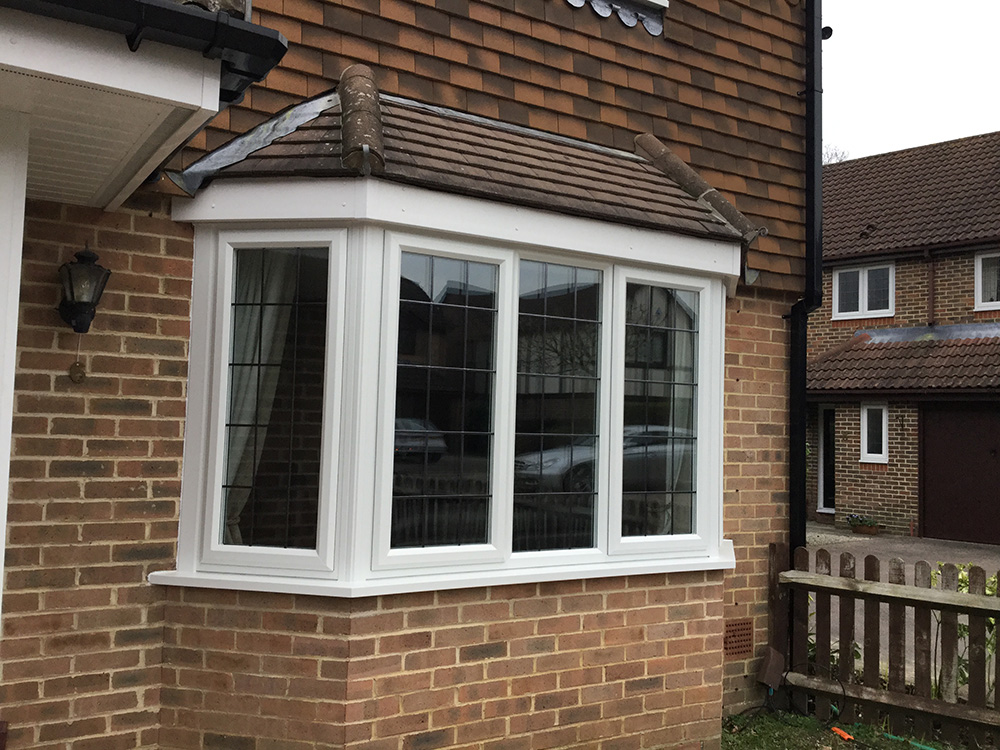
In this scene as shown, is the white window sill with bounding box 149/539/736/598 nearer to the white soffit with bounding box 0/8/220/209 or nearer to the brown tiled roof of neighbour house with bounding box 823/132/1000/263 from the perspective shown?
the white soffit with bounding box 0/8/220/209

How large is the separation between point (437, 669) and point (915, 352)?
50.1ft

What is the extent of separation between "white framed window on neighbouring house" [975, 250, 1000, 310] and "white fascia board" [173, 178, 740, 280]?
47.4ft

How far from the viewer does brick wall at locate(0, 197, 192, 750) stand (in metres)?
3.76

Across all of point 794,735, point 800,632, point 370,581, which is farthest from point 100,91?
point 800,632

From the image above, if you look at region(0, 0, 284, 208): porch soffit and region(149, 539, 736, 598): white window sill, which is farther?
region(149, 539, 736, 598): white window sill

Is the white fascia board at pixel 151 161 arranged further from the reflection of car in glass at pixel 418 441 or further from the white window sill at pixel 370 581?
the white window sill at pixel 370 581

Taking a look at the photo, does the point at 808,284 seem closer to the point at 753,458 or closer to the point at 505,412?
the point at 753,458

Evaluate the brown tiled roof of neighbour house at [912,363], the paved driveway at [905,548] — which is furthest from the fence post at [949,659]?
the brown tiled roof of neighbour house at [912,363]

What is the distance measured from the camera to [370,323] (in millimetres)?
4004

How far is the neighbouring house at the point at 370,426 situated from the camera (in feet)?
12.6

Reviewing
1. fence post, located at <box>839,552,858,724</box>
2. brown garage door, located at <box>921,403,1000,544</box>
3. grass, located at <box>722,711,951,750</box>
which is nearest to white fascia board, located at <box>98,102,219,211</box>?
grass, located at <box>722,711,951,750</box>

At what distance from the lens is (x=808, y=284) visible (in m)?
6.27

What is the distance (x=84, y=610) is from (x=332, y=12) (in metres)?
2.90

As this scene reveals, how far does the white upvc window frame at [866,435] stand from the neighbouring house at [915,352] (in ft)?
0.07
